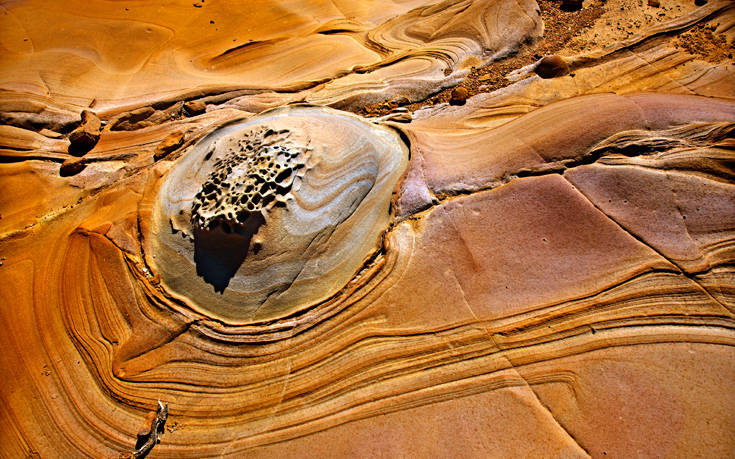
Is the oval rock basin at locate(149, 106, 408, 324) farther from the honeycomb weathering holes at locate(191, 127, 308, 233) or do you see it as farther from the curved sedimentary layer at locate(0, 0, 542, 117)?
the curved sedimentary layer at locate(0, 0, 542, 117)

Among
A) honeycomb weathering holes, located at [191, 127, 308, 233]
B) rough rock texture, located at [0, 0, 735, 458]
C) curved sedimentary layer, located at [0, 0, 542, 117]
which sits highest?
curved sedimentary layer, located at [0, 0, 542, 117]

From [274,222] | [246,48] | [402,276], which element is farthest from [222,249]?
[246,48]

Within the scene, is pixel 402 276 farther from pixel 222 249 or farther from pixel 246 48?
pixel 246 48

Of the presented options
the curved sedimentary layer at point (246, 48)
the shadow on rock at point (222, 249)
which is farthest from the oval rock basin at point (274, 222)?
the curved sedimentary layer at point (246, 48)

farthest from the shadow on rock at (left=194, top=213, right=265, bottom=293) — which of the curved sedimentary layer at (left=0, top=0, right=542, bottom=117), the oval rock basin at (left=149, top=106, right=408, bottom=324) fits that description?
the curved sedimentary layer at (left=0, top=0, right=542, bottom=117)

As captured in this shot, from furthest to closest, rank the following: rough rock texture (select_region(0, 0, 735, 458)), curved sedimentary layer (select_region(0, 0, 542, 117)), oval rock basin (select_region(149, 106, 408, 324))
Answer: curved sedimentary layer (select_region(0, 0, 542, 117)) < oval rock basin (select_region(149, 106, 408, 324)) < rough rock texture (select_region(0, 0, 735, 458))

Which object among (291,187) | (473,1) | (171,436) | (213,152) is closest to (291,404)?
(171,436)

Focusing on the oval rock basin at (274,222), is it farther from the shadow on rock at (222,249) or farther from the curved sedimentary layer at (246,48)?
the curved sedimentary layer at (246,48)

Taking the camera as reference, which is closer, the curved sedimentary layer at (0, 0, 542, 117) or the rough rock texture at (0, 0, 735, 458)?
the rough rock texture at (0, 0, 735, 458)
